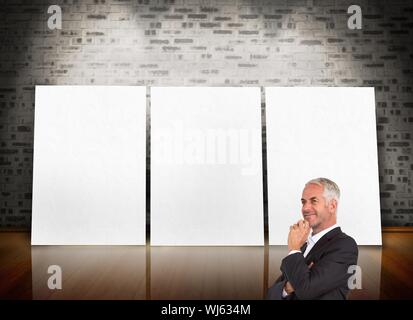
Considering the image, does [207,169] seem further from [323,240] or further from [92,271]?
[323,240]

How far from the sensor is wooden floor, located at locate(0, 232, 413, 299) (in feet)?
9.53

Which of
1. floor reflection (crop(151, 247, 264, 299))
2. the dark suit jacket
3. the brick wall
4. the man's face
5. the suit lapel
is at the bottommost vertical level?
floor reflection (crop(151, 247, 264, 299))

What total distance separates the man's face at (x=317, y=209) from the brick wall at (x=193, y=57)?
9.31 ft

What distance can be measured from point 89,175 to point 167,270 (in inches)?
59.9

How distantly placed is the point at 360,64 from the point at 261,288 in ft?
9.98

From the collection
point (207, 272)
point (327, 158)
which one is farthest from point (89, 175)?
point (327, 158)

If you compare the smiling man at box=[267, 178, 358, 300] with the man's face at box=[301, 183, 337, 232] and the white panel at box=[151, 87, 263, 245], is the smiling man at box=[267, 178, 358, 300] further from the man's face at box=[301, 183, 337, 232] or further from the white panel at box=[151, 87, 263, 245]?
the white panel at box=[151, 87, 263, 245]

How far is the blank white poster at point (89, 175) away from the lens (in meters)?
4.38

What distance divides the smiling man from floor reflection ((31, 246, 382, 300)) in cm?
93

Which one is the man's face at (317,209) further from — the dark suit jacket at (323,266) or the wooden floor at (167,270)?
the wooden floor at (167,270)

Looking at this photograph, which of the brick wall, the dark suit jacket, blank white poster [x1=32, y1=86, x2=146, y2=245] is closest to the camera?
the dark suit jacket

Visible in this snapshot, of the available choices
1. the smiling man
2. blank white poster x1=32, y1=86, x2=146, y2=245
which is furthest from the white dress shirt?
blank white poster x1=32, y1=86, x2=146, y2=245
